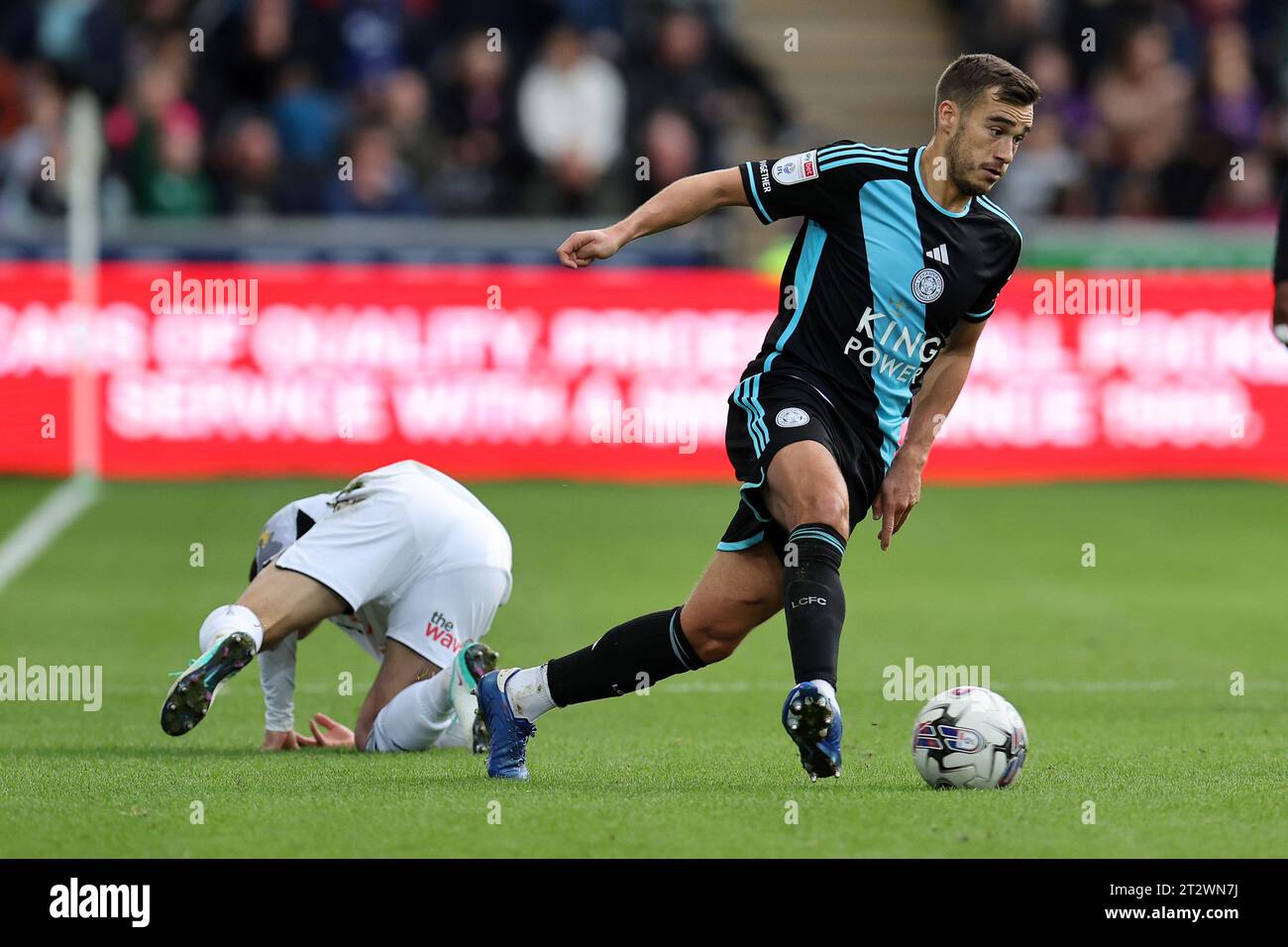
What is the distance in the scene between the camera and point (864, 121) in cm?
2245

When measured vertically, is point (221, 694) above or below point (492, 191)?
below

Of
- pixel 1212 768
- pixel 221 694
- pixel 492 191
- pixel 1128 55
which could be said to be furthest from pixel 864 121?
pixel 1212 768

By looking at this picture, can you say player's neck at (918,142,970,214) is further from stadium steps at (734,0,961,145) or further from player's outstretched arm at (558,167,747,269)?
stadium steps at (734,0,961,145)

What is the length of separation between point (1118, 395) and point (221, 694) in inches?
367

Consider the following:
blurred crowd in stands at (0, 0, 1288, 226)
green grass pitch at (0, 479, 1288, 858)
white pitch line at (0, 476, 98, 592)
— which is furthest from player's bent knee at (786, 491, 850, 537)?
blurred crowd in stands at (0, 0, 1288, 226)

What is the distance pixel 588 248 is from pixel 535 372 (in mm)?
10093

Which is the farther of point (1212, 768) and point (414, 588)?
point (414, 588)

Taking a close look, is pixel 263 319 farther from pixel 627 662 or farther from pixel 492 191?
pixel 627 662

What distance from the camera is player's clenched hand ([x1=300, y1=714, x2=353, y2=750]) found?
23.2ft

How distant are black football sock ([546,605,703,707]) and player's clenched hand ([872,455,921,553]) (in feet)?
2.25

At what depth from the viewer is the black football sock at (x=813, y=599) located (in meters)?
5.54
